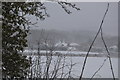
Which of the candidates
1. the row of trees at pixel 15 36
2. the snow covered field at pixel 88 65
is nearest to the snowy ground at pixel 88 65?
the snow covered field at pixel 88 65

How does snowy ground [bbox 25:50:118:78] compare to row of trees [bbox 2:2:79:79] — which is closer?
row of trees [bbox 2:2:79:79]

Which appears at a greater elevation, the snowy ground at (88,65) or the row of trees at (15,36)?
the row of trees at (15,36)

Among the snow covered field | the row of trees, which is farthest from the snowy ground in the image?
the row of trees

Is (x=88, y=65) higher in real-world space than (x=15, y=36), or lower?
lower

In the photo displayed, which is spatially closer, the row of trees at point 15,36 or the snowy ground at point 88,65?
the row of trees at point 15,36

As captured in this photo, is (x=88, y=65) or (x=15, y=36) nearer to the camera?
(x=15, y=36)

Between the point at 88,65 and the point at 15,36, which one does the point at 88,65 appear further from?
the point at 15,36

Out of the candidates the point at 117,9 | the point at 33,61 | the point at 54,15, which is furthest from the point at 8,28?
the point at 117,9

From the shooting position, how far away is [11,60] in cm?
158

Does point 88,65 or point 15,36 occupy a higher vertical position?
point 15,36

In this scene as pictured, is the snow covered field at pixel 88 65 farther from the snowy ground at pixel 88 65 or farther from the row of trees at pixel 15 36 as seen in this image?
the row of trees at pixel 15 36

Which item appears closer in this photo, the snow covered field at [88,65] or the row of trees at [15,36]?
the row of trees at [15,36]

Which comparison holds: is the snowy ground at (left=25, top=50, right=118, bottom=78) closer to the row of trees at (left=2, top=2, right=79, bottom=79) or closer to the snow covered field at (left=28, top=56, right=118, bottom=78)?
the snow covered field at (left=28, top=56, right=118, bottom=78)

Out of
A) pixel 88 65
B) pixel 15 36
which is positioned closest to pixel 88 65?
pixel 88 65
